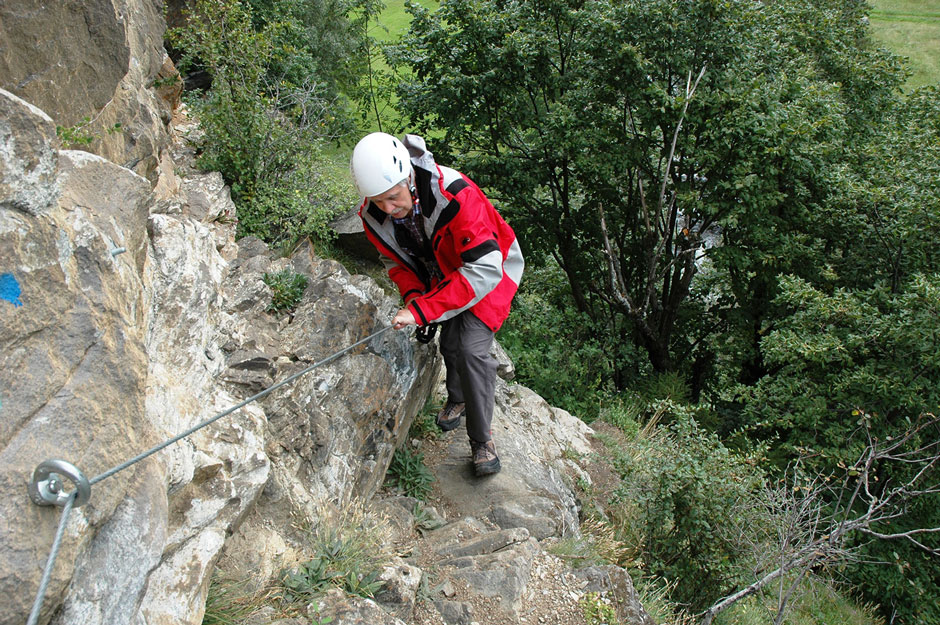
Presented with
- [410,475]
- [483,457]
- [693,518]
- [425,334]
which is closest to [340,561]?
[410,475]

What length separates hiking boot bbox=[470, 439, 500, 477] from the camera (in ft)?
16.4

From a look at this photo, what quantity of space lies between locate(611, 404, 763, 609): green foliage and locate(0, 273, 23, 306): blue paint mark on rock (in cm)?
473

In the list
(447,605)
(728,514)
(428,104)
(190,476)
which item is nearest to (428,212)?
(190,476)

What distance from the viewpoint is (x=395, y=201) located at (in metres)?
4.05

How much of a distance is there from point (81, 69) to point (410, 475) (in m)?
3.53

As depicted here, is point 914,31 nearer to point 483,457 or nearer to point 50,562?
point 483,457

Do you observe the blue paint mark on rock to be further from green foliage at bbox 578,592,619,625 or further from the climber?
green foliage at bbox 578,592,619,625

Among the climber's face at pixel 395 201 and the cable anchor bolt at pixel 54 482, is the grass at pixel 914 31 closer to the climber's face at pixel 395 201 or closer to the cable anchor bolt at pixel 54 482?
the climber's face at pixel 395 201

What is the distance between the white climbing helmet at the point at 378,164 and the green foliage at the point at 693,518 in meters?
3.37

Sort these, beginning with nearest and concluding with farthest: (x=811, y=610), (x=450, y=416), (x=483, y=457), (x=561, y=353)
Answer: (x=483, y=457), (x=450, y=416), (x=811, y=610), (x=561, y=353)

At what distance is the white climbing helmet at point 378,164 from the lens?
3805 mm

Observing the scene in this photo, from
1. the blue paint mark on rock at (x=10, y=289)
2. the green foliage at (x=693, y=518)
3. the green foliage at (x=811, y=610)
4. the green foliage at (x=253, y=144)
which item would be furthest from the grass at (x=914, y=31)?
the blue paint mark on rock at (x=10, y=289)

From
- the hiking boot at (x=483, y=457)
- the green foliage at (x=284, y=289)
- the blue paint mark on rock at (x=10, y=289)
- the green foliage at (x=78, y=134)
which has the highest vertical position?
the green foliage at (x=78, y=134)

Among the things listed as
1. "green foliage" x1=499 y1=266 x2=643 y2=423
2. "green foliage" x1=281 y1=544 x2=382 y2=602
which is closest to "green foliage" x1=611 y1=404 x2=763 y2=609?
"green foliage" x1=281 y1=544 x2=382 y2=602
